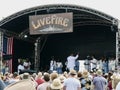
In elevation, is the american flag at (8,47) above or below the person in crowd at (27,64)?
above

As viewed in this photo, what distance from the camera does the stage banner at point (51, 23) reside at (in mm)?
20828

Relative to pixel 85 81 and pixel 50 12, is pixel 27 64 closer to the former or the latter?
pixel 50 12

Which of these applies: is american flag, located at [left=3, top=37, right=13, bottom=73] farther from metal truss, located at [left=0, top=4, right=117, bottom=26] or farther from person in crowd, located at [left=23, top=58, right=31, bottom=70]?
person in crowd, located at [left=23, top=58, right=31, bottom=70]

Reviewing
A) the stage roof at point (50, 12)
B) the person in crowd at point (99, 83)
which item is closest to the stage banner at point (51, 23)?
the stage roof at point (50, 12)

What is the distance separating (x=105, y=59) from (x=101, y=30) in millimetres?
2335

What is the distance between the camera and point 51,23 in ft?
69.9

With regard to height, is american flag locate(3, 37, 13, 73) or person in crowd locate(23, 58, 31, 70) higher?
american flag locate(3, 37, 13, 73)

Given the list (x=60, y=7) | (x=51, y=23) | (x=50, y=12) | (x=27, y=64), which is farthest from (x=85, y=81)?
(x=27, y=64)

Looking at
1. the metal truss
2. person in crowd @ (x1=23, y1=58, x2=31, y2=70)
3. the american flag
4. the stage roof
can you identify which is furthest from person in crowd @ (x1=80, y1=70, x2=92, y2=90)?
person in crowd @ (x1=23, y1=58, x2=31, y2=70)

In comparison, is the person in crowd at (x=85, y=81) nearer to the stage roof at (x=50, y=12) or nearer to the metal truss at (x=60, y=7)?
the stage roof at (x=50, y=12)

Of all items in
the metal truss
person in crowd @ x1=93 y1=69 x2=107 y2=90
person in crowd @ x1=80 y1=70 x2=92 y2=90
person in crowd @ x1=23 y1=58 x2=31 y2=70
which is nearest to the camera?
person in crowd @ x1=80 y1=70 x2=92 y2=90

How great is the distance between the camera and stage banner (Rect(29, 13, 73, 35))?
20828 mm

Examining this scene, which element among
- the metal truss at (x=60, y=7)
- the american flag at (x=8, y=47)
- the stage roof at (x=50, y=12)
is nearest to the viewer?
the metal truss at (x=60, y=7)

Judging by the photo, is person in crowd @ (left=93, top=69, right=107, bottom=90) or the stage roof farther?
the stage roof
